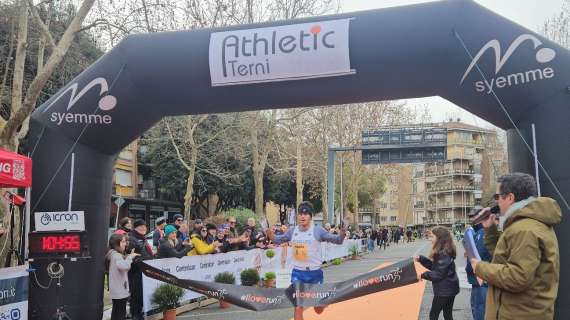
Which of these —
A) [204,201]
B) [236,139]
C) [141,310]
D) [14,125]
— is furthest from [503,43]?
[204,201]

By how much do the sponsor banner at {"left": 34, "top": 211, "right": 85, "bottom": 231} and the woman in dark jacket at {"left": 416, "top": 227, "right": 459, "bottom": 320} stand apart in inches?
178

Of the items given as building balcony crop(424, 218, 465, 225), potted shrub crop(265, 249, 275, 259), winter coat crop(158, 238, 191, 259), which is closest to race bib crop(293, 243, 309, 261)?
winter coat crop(158, 238, 191, 259)

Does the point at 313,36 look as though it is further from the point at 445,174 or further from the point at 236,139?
the point at 445,174

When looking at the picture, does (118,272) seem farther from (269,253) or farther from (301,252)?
(269,253)

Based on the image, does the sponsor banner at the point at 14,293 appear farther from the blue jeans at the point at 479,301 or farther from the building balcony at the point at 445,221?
the building balcony at the point at 445,221

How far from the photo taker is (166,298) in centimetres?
955

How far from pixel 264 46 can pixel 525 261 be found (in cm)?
483

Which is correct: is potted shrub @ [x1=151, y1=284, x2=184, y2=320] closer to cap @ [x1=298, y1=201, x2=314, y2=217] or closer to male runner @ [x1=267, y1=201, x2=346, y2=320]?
male runner @ [x1=267, y1=201, x2=346, y2=320]

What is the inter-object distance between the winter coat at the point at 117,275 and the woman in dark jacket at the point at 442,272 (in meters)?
4.17

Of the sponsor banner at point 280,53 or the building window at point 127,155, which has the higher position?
the building window at point 127,155

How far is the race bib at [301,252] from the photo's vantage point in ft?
27.1

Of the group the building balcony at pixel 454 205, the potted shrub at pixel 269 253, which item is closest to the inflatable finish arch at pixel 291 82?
the potted shrub at pixel 269 253

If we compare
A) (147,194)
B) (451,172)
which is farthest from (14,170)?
(451,172)

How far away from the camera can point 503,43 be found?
6762 mm
